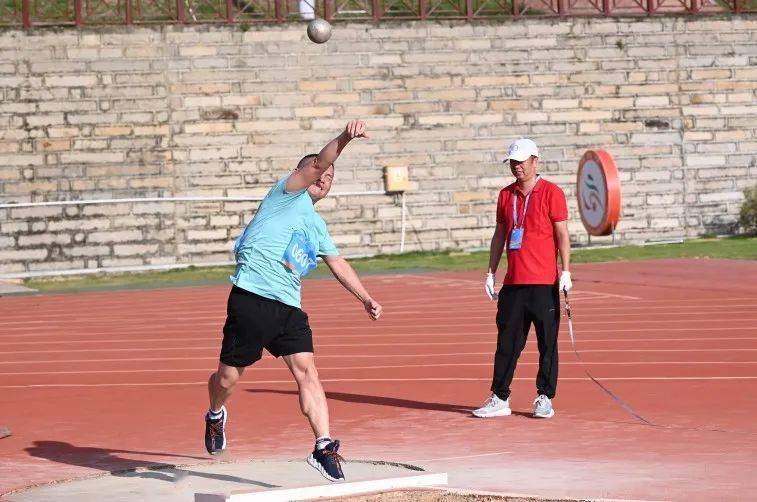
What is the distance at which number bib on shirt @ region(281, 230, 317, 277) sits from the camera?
7.84 metres

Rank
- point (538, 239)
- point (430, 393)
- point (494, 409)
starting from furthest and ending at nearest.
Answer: point (430, 393)
point (538, 239)
point (494, 409)

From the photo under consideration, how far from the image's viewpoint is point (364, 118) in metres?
28.1

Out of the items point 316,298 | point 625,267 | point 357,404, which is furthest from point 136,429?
point 625,267

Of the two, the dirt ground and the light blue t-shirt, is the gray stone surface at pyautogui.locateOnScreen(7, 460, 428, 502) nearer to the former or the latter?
the dirt ground

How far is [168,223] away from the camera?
2714 cm

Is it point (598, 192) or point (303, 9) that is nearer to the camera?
point (598, 192)

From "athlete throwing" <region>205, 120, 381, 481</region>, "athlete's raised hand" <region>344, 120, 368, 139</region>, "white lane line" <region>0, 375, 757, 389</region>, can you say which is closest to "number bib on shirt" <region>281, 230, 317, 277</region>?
"athlete throwing" <region>205, 120, 381, 481</region>

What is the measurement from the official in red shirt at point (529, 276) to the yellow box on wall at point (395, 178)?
57.1 feet

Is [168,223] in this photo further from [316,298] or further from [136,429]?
[136,429]

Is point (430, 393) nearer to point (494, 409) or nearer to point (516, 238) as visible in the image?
point (494, 409)

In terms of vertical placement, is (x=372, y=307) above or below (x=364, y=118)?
below

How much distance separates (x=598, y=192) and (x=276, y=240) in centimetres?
1871

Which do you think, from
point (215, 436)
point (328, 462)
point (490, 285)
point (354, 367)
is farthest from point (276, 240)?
point (354, 367)

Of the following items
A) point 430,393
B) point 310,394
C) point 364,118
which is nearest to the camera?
point 310,394
